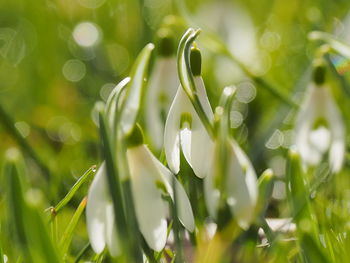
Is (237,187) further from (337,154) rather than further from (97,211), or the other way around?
(337,154)

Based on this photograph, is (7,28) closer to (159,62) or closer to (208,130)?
(159,62)

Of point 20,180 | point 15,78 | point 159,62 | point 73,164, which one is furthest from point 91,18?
point 20,180

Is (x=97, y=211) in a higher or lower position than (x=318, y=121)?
higher

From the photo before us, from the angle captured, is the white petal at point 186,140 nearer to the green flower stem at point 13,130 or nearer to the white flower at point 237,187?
the white flower at point 237,187

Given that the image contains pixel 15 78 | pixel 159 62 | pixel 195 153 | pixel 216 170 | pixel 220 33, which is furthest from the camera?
pixel 15 78

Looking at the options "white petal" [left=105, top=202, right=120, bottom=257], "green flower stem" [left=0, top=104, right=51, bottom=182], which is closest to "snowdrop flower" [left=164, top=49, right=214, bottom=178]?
"white petal" [left=105, top=202, right=120, bottom=257]

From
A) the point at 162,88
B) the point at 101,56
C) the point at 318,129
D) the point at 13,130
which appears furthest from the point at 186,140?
the point at 101,56
